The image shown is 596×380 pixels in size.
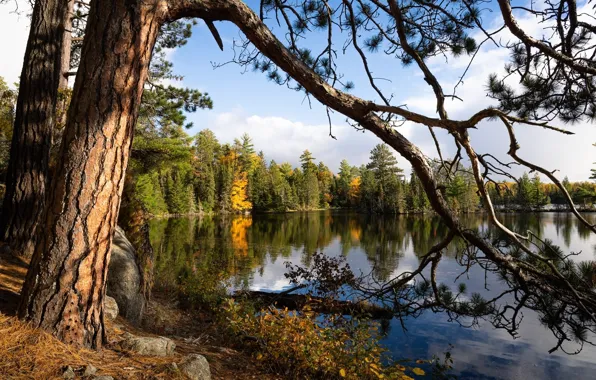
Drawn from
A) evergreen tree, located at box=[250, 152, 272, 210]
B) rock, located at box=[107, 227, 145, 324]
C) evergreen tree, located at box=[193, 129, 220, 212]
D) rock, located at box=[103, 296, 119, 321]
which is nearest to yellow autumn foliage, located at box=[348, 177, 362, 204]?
evergreen tree, located at box=[250, 152, 272, 210]

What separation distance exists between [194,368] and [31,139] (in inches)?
134

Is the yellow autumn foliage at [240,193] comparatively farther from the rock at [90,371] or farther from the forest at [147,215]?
A: the rock at [90,371]

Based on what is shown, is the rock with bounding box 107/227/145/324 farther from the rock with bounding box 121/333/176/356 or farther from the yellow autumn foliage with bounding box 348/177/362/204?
the yellow autumn foliage with bounding box 348/177/362/204

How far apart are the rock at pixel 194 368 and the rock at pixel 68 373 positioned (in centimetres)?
62

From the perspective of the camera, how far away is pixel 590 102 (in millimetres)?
2926

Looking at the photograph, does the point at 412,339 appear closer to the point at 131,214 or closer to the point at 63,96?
the point at 131,214

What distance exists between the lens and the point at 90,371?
178 cm

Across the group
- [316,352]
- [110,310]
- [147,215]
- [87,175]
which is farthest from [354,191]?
[87,175]

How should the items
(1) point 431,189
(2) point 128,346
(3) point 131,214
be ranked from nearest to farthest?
(2) point 128,346
(1) point 431,189
(3) point 131,214

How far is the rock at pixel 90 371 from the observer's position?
1.75 m

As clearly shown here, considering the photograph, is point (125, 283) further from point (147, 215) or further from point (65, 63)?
point (65, 63)

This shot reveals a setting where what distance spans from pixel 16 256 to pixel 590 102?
569cm

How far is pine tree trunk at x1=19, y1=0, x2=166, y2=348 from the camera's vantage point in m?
1.88

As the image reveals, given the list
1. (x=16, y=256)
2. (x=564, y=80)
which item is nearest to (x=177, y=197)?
(x=16, y=256)
